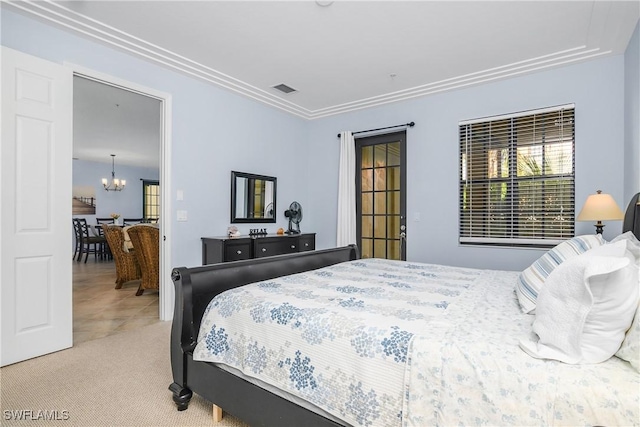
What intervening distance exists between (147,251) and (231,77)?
8.27ft

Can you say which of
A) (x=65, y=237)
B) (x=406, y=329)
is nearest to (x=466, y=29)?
(x=406, y=329)

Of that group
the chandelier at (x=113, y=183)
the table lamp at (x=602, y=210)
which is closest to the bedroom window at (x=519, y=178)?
the table lamp at (x=602, y=210)

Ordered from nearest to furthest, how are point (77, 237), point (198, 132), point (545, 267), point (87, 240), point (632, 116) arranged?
point (545, 267), point (632, 116), point (198, 132), point (87, 240), point (77, 237)

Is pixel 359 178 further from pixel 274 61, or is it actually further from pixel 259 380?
pixel 259 380

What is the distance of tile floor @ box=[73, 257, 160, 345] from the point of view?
330 centimetres

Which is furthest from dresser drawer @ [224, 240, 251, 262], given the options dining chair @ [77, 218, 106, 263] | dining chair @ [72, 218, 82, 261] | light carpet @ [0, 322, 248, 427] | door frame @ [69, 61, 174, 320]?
dining chair @ [72, 218, 82, 261]

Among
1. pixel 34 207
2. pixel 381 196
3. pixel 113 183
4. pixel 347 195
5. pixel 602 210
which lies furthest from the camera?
pixel 113 183

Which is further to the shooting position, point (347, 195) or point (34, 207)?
point (347, 195)

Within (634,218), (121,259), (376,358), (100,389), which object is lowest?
(100,389)

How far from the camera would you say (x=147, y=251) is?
4547mm

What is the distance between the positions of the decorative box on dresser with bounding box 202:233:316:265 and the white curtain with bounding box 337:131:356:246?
2.13 ft

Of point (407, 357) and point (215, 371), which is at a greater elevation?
point (407, 357)

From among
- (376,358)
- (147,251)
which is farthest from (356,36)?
(147,251)

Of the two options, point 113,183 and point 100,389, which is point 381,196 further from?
point 113,183
